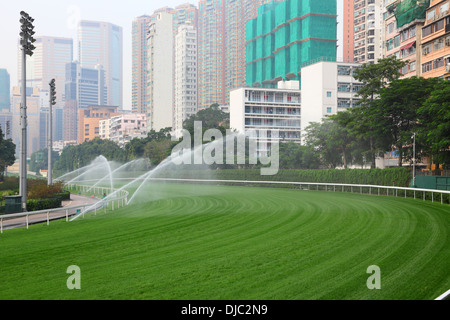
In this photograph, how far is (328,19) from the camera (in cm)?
12200

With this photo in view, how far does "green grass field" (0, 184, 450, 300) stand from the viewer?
7902 mm

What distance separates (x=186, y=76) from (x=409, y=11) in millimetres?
132314

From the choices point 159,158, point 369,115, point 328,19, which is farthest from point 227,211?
point 328,19

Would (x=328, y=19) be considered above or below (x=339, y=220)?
above

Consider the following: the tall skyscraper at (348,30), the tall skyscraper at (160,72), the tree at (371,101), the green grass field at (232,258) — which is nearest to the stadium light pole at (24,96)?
the green grass field at (232,258)

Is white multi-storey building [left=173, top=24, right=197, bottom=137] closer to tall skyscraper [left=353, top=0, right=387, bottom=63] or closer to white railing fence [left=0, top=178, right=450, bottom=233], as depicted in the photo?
tall skyscraper [left=353, top=0, right=387, bottom=63]

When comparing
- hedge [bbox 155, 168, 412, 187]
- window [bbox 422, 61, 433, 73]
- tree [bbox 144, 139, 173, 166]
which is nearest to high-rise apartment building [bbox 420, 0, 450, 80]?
window [bbox 422, 61, 433, 73]

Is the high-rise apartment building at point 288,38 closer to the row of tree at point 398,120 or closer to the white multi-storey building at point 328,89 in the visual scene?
the white multi-storey building at point 328,89

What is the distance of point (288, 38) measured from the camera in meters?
135

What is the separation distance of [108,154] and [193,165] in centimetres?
5927

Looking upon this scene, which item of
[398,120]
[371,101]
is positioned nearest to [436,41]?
[371,101]

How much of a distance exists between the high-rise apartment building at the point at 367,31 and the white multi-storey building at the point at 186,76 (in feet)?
235

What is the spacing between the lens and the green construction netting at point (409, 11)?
6046 cm

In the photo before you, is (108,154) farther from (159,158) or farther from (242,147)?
(242,147)
